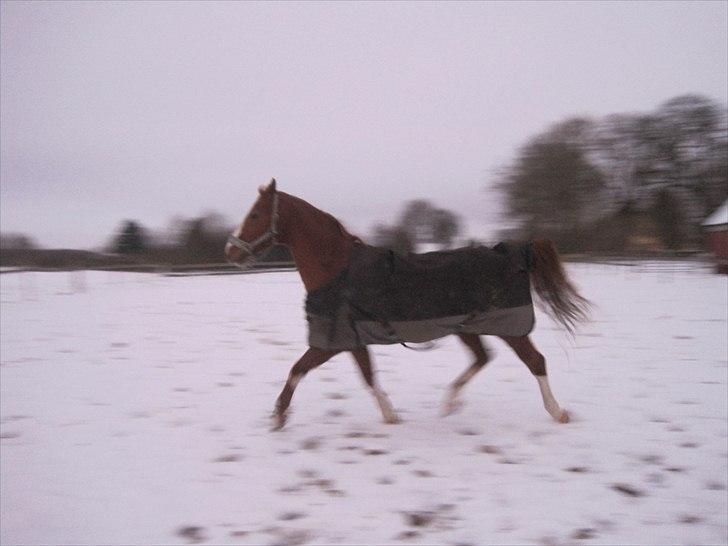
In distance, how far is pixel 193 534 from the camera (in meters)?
2.39

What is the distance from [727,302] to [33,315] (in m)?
14.7

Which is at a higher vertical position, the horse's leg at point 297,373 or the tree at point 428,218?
the tree at point 428,218

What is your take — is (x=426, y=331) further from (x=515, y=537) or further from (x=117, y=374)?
(x=117, y=374)

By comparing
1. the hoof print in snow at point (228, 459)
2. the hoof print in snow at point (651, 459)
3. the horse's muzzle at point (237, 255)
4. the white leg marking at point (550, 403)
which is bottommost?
the hoof print in snow at point (228, 459)

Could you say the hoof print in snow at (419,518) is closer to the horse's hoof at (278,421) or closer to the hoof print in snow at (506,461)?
the hoof print in snow at (506,461)

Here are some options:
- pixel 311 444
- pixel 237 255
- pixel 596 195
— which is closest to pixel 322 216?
pixel 237 255

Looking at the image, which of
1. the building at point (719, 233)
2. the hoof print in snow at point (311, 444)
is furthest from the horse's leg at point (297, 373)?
the building at point (719, 233)

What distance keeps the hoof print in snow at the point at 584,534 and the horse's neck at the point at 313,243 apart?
2201mm

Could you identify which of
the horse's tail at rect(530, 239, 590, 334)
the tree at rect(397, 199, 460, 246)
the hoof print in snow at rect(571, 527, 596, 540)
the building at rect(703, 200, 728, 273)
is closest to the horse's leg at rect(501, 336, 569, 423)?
the horse's tail at rect(530, 239, 590, 334)

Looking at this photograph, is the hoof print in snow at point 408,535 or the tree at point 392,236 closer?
the hoof print in snow at point 408,535

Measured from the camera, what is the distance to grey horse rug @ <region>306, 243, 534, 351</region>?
135 inches

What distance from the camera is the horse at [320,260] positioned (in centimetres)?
349

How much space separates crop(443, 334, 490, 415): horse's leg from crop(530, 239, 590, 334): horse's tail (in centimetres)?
69

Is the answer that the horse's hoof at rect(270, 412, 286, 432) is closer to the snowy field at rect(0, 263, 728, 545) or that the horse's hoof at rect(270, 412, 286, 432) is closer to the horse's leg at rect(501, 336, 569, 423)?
the snowy field at rect(0, 263, 728, 545)
